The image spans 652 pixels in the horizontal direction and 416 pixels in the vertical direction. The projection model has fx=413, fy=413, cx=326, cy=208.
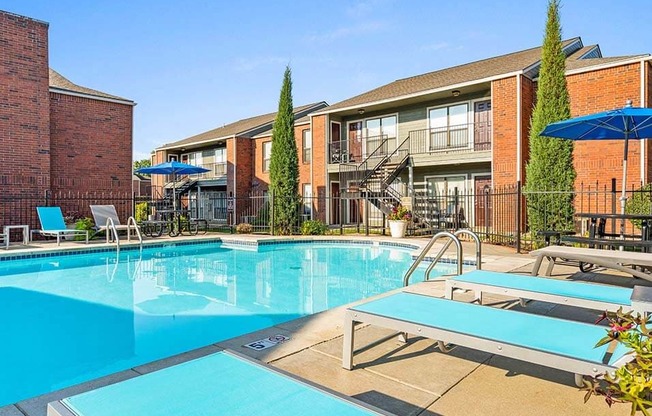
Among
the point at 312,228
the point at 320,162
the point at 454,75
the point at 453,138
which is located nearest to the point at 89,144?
the point at 312,228

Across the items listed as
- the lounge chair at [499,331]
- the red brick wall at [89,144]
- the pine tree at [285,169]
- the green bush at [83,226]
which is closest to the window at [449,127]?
the pine tree at [285,169]

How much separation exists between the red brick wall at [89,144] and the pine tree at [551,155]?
49.9ft

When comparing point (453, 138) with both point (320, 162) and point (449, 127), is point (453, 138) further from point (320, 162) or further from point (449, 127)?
point (320, 162)

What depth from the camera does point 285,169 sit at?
16688mm

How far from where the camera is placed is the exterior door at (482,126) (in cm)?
1673

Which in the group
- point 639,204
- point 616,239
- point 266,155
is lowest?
point 616,239

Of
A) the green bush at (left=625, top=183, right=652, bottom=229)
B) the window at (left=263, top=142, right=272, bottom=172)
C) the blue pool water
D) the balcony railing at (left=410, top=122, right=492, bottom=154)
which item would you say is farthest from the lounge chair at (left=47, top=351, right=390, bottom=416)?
the window at (left=263, top=142, right=272, bottom=172)

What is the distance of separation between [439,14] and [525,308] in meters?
10.7

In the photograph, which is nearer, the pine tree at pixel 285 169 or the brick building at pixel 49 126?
the brick building at pixel 49 126

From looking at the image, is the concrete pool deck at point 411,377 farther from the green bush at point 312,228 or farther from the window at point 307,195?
the window at point 307,195

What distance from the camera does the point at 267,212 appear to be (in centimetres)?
1892

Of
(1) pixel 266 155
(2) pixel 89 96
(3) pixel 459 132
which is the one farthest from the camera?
(1) pixel 266 155

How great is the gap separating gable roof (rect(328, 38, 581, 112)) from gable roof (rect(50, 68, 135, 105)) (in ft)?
32.0

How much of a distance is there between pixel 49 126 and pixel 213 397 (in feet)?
52.4
